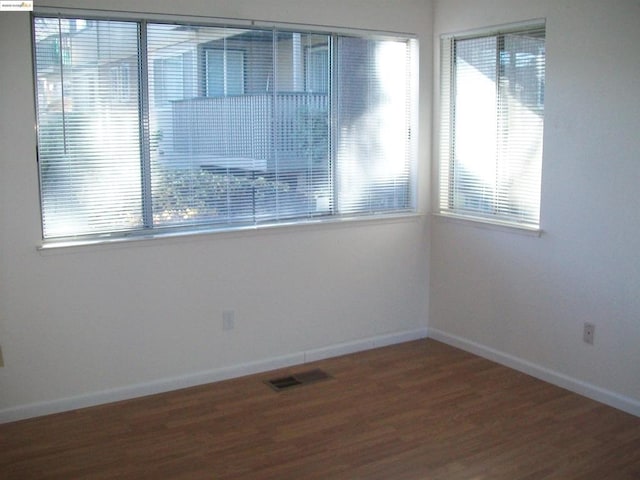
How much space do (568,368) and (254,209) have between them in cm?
211

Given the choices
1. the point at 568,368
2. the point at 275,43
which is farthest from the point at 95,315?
the point at 568,368

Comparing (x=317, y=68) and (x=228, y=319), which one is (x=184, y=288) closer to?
(x=228, y=319)

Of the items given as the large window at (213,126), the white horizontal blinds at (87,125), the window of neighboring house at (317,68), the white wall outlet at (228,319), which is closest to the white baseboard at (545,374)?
the large window at (213,126)

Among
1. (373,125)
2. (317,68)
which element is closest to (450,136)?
(373,125)

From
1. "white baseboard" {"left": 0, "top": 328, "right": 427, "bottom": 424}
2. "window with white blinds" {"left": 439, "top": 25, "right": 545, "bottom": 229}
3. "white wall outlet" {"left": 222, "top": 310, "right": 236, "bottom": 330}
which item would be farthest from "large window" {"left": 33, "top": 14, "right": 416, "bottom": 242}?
"white baseboard" {"left": 0, "top": 328, "right": 427, "bottom": 424}

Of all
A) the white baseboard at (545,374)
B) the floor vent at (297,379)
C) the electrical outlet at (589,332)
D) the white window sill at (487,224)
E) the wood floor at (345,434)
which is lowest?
the wood floor at (345,434)

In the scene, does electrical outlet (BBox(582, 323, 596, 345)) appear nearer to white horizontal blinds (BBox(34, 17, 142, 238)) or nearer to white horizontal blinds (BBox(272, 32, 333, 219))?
white horizontal blinds (BBox(272, 32, 333, 219))

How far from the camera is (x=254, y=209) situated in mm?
4520

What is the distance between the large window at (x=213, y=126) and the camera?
12.6 ft

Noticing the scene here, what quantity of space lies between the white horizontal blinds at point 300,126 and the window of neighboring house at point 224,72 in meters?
0.26

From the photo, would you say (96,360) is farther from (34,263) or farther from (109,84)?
(109,84)

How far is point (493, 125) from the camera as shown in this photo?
4699 millimetres

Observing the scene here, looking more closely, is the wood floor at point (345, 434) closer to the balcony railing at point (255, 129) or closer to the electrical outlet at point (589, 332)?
the electrical outlet at point (589, 332)

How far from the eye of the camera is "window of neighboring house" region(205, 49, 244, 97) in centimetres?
426
